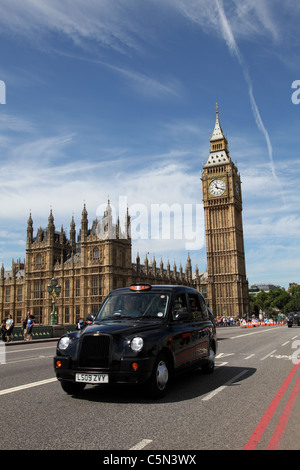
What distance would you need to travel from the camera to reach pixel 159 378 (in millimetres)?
6520

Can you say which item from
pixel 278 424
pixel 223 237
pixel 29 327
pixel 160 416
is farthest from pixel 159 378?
pixel 223 237

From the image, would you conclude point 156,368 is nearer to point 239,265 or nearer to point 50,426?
point 50,426

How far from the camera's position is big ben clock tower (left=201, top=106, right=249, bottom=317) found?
93.5 metres

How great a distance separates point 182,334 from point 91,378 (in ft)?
6.75

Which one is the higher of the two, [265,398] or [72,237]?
[72,237]

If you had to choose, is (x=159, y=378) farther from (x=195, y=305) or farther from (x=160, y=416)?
(x=195, y=305)

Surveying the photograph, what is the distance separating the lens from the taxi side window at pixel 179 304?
7685 millimetres

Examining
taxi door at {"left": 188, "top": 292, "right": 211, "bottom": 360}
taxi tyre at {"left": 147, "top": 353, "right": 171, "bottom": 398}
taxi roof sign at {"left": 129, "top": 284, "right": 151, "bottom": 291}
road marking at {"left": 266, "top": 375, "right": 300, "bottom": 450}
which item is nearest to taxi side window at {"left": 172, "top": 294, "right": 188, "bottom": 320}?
taxi door at {"left": 188, "top": 292, "right": 211, "bottom": 360}

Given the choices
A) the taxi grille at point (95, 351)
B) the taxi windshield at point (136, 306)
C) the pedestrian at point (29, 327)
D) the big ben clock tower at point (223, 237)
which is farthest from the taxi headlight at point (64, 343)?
the big ben clock tower at point (223, 237)

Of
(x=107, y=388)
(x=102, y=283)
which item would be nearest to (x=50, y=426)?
(x=107, y=388)

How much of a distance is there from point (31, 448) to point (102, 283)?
184ft

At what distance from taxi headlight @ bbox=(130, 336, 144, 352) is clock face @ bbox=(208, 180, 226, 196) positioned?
93784 millimetres
